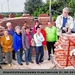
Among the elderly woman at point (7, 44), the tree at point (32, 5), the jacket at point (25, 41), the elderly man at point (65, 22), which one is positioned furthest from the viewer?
the tree at point (32, 5)

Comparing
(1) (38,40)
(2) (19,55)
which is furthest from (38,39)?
(2) (19,55)

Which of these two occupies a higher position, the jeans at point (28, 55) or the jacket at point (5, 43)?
the jacket at point (5, 43)

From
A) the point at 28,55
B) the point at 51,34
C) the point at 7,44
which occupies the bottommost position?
the point at 28,55

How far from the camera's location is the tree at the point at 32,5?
13328 millimetres

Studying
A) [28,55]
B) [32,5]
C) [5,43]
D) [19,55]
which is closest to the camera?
[5,43]

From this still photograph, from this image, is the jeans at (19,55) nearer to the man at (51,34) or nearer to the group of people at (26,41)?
the group of people at (26,41)

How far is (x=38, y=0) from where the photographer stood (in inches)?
547

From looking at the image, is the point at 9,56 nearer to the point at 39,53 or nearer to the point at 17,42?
the point at 17,42

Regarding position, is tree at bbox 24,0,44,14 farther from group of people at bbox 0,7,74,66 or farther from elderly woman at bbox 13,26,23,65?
elderly woman at bbox 13,26,23,65

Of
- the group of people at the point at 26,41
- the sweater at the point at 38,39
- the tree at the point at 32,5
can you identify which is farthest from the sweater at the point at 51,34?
the tree at the point at 32,5

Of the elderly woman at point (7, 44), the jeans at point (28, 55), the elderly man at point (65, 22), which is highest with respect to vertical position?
the elderly man at point (65, 22)

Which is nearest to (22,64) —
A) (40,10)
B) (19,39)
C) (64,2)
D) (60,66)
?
(19,39)

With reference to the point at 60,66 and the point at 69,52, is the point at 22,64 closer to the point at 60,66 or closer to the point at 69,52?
the point at 60,66

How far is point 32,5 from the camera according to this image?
1409cm
